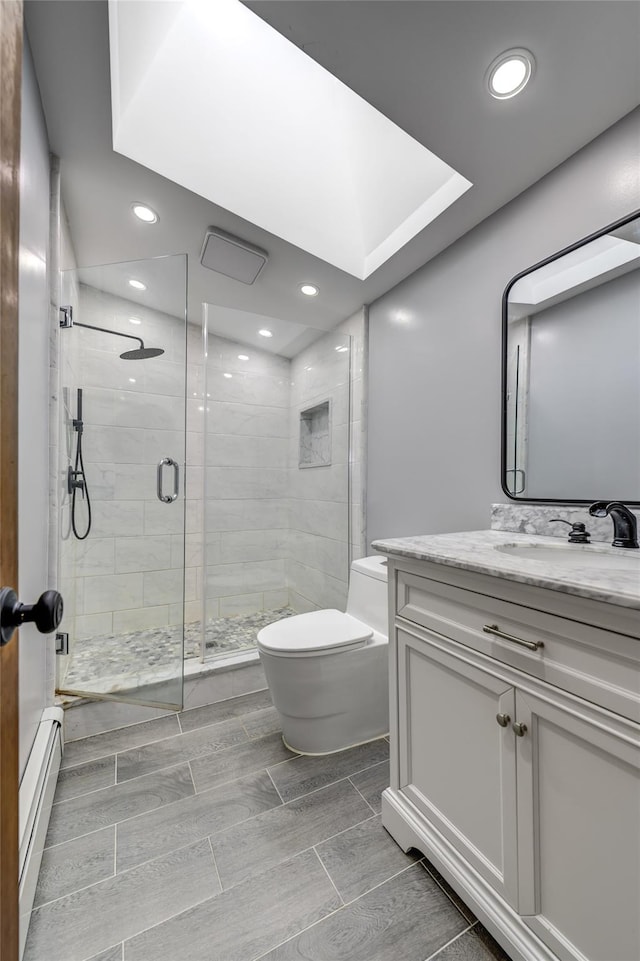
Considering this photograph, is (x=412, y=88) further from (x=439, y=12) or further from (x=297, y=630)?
(x=297, y=630)

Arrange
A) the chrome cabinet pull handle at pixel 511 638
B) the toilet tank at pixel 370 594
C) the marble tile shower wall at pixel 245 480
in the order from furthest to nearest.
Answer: the marble tile shower wall at pixel 245 480 → the toilet tank at pixel 370 594 → the chrome cabinet pull handle at pixel 511 638

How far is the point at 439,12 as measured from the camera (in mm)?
953

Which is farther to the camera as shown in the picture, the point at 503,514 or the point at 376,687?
the point at 376,687

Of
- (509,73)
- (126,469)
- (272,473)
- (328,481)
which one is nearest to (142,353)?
(126,469)

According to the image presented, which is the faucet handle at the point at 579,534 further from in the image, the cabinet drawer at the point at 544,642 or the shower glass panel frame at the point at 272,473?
the shower glass panel frame at the point at 272,473

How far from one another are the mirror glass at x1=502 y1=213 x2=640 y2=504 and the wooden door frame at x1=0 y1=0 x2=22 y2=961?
59.8 inches

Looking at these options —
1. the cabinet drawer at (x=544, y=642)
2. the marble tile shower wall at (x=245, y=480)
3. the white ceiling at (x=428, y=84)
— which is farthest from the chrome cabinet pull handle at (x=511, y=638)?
the marble tile shower wall at (x=245, y=480)

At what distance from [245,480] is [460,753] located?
2.18 m

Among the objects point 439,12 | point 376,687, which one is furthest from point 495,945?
point 439,12

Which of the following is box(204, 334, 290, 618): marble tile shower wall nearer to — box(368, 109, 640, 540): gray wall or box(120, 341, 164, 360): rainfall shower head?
box(120, 341, 164, 360): rainfall shower head

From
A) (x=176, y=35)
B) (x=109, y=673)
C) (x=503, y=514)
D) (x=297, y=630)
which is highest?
(x=176, y=35)

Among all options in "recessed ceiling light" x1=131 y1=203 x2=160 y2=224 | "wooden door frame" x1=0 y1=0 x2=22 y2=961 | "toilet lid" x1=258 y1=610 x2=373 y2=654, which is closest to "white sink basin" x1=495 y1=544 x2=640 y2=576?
"toilet lid" x1=258 y1=610 x2=373 y2=654

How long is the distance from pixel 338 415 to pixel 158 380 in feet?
3.78

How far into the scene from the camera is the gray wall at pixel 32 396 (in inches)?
42.1
